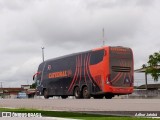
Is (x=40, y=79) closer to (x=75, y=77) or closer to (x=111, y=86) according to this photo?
(x=75, y=77)

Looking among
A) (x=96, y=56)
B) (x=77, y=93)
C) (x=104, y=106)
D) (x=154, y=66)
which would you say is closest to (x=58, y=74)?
(x=77, y=93)

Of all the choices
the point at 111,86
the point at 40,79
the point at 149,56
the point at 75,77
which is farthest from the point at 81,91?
the point at 149,56

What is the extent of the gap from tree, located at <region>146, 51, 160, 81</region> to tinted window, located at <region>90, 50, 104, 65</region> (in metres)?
18.2

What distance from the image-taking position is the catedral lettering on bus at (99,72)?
2756cm

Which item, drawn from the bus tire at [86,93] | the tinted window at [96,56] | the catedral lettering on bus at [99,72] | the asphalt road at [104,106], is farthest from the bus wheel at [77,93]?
the asphalt road at [104,106]

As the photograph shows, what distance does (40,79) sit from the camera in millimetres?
38250

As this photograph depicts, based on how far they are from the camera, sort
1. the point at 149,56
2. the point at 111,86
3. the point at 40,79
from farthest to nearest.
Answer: the point at 149,56 → the point at 40,79 → the point at 111,86

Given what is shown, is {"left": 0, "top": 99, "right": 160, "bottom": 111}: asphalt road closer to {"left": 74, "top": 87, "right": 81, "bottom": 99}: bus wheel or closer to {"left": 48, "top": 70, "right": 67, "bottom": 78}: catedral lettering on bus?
{"left": 74, "top": 87, "right": 81, "bottom": 99}: bus wheel

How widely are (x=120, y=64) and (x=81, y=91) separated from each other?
4126 millimetres

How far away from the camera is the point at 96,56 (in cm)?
2809

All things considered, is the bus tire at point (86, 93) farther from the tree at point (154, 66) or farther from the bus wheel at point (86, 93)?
the tree at point (154, 66)

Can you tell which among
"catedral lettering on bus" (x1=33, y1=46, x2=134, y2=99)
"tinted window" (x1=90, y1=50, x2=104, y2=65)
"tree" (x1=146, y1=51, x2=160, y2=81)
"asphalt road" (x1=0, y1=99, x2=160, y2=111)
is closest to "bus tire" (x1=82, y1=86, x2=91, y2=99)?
"catedral lettering on bus" (x1=33, y1=46, x2=134, y2=99)

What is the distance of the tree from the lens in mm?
44969

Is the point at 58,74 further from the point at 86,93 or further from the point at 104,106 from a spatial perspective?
the point at 104,106
